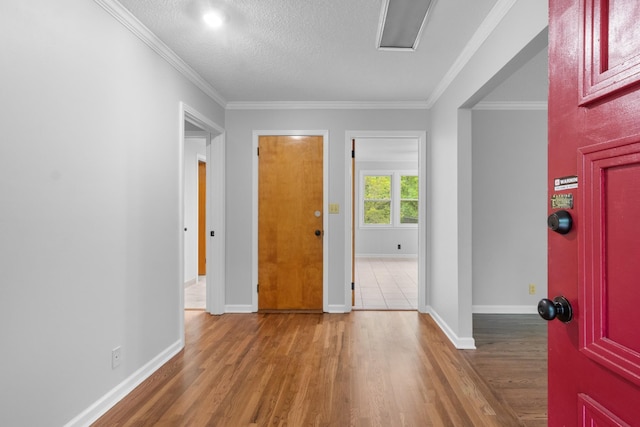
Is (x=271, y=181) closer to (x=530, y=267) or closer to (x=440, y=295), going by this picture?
(x=440, y=295)

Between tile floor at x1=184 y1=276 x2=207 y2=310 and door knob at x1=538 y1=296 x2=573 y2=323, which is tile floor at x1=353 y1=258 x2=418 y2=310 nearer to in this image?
tile floor at x1=184 y1=276 x2=207 y2=310

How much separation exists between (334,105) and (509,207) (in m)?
2.31

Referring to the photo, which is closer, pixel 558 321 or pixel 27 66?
pixel 558 321

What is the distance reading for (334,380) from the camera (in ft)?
7.75

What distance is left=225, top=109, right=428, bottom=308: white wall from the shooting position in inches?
155

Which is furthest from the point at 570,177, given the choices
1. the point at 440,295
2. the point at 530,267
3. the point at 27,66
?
the point at 530,267

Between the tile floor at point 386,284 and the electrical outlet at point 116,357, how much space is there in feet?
8.52

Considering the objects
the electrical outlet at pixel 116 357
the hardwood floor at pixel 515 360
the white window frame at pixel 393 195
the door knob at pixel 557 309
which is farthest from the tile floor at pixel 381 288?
the door knob at pixel 557 309

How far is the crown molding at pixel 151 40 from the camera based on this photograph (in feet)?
6.73

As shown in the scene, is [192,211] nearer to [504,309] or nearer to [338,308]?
[338,308]

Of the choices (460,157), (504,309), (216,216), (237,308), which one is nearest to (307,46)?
(460,157)

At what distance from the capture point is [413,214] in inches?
331

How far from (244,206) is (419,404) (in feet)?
8.87

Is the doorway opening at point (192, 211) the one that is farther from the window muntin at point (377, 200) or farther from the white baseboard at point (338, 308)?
the window muntin at point (377, 200)
